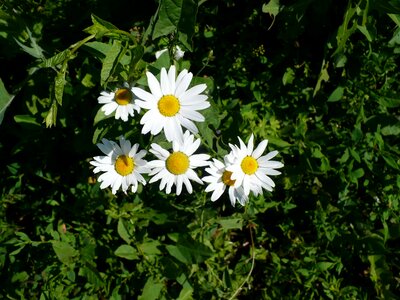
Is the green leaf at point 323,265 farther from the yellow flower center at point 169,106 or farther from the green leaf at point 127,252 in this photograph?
the yellow flower center at point 169,106

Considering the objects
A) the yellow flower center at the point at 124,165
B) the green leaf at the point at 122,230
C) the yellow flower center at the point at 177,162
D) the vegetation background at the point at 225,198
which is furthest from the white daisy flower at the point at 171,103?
the green leaf at the point at 122,230

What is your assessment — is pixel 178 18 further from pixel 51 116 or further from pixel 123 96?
pixel 51 116

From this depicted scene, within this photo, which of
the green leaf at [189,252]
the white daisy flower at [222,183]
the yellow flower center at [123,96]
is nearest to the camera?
the yellow flower center at [123,96]

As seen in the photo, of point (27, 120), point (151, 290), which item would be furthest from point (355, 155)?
point (27, 120)

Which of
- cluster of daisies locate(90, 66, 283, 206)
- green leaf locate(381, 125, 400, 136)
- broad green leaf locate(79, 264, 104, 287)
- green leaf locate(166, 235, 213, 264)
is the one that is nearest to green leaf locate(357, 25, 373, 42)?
green leaf locate(381, 125, 400, 136)

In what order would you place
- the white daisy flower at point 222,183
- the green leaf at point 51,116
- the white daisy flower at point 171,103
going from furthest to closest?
the white daisy flower at point 222,183 < the white daisy flower at point 171,103 < the green leaf at point 51,116

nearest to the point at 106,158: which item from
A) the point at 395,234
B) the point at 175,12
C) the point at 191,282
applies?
the point at 175,12
